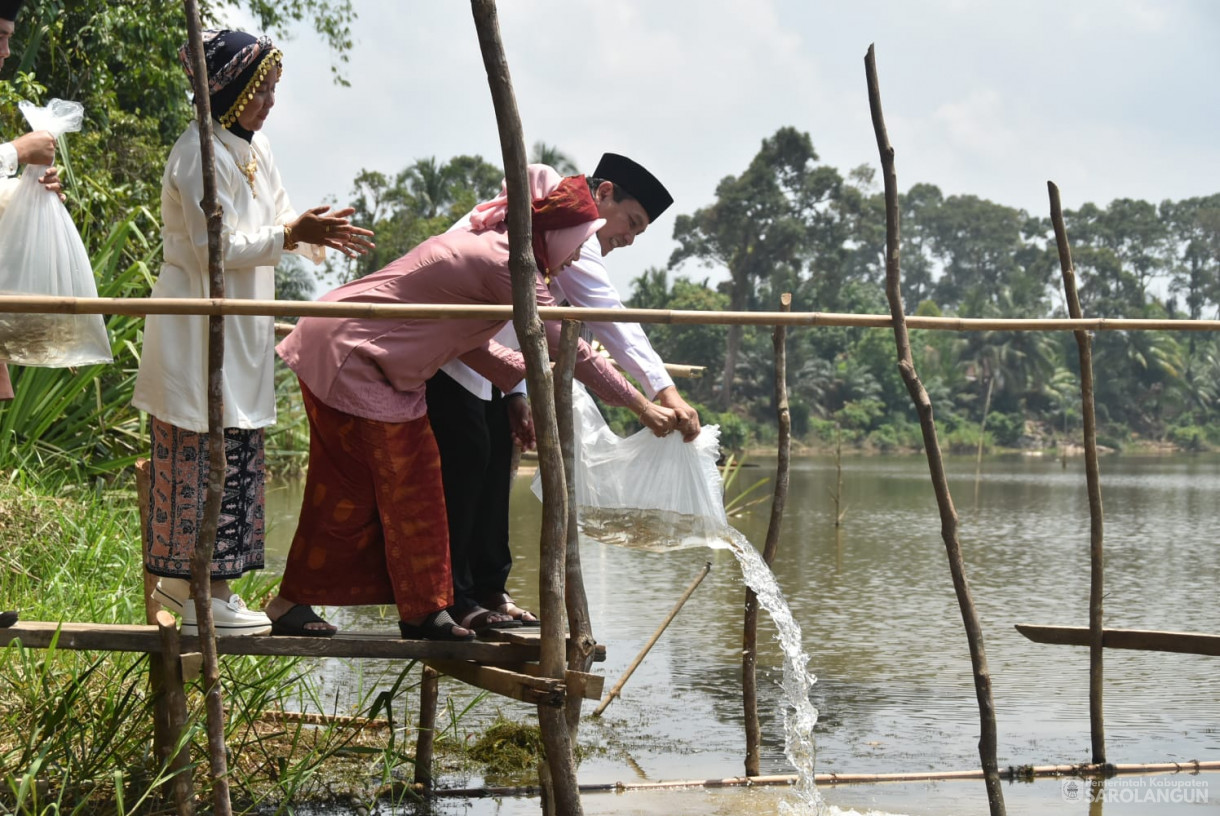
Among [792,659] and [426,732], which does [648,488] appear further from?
[426,732]

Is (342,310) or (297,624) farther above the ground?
(342,310)

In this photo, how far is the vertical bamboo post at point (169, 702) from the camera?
9.38ft

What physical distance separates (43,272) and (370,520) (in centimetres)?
91

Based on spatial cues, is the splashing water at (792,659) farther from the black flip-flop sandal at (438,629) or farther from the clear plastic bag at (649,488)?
the black flip-flop sandal at (438,629)

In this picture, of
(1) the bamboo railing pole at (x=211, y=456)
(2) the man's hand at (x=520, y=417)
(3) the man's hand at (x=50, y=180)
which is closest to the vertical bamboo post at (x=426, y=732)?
(2) the man's hand at (x=520, y=417)

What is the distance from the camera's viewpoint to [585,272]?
3.51 metres

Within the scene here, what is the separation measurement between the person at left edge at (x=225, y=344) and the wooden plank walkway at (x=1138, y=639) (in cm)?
246

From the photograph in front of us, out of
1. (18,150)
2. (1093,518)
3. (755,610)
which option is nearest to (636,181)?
(755,610)

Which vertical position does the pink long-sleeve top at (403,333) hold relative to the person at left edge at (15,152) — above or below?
below

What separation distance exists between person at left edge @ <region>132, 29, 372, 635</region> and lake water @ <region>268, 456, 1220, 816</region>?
1281 millimetres

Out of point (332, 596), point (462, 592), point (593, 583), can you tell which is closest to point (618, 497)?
point (462, 592)

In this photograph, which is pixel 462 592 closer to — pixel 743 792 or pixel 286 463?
pixel 743 792

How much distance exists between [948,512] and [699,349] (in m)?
33.9

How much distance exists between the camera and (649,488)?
3693 millimetres
